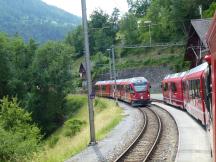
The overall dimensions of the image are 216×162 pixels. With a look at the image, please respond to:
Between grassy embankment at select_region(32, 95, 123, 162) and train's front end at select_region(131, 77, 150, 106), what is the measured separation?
230 centimetres

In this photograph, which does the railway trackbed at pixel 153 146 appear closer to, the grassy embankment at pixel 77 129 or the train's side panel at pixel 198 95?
the train's side panel at pixel 198 95

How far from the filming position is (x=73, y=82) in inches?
2928

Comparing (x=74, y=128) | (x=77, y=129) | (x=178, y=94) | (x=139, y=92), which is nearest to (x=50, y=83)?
(x=139, y=92)

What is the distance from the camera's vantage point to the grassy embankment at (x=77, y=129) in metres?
24.8

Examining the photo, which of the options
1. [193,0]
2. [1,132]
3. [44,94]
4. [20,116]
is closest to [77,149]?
[1,132]

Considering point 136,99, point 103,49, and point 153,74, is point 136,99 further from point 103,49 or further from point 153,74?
point 103,49

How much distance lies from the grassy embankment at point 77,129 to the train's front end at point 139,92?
2299mm

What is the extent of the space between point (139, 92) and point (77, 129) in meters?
9.22

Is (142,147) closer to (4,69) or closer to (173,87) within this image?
(173,87)

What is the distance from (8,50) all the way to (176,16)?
32.5 metres

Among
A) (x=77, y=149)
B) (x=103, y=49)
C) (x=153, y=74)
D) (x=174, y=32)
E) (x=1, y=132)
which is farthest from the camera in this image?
(x=103, y=49)

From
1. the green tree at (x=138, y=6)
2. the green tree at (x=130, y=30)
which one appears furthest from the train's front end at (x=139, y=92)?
the green tree at (x=138, y=6)

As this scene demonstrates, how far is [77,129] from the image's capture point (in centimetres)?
4319

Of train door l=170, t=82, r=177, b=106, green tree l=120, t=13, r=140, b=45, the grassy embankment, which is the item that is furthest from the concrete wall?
train door l=170, t=82, r=177, b=106
